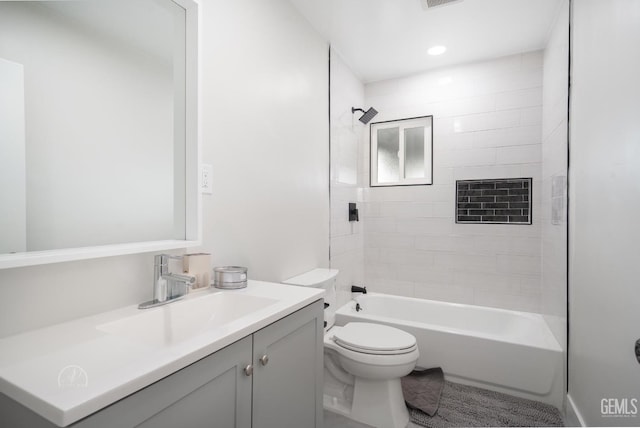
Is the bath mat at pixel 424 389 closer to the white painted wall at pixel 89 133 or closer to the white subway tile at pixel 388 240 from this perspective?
the white subway tile at pixel 388 240

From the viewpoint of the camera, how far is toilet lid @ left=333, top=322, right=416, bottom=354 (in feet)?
5.93

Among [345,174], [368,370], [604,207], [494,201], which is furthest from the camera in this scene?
[345,174]

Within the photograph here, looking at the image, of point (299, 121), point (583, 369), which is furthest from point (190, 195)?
point (583, 369)

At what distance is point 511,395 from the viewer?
83.2 inches

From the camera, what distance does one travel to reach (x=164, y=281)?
3.80 feet

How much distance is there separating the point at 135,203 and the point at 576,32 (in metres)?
2.48

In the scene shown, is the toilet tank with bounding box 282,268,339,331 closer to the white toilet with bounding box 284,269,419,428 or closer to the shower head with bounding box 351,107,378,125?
the white toilet with bounding box 284,269,419,428

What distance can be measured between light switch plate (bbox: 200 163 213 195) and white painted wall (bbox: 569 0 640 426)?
164cm

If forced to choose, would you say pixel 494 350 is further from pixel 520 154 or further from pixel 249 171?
pixel 249 171

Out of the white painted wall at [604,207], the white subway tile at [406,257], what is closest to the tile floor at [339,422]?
the white painted wall at [604,207]

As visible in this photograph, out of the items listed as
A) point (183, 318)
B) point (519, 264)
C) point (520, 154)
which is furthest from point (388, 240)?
point (183, 318)

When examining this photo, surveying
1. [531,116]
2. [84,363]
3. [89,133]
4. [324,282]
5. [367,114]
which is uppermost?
[367,114]

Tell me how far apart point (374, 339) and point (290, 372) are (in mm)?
953

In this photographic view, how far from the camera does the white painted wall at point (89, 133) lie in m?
0.97
